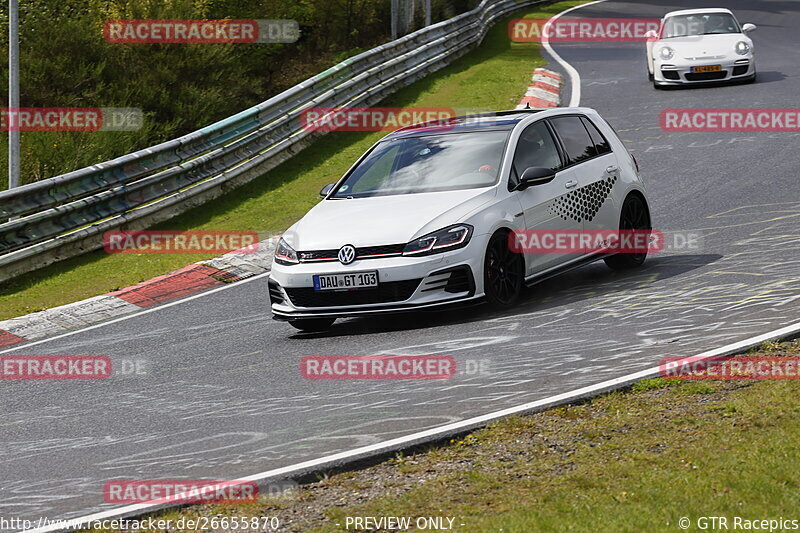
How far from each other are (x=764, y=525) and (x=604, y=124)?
24.8 feet

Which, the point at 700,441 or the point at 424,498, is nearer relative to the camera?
the point at 424,498

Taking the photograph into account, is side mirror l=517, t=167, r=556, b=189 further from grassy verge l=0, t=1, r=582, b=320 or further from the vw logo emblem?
grassy verge l=0, t=1, r=582, b=320

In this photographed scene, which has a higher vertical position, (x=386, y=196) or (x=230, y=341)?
(x=386, y=196)

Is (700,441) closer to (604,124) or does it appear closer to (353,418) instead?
(353,418)

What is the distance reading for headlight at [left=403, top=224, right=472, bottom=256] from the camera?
30.3ft

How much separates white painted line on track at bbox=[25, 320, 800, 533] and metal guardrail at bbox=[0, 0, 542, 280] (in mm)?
8126

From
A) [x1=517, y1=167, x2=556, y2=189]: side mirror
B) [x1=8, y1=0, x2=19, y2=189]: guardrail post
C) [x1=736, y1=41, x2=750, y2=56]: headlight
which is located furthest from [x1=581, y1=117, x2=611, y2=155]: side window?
[x1=736, y1=41, x2=750, y2=56]: headlight

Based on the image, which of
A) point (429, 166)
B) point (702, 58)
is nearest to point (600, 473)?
point (429, 166)

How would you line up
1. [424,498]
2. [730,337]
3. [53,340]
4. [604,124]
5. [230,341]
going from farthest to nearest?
A: 1. [604,124]
2. [53,340]
3. [230,341]
4. [730,337]
5. [424,498]

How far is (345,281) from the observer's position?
933 cm

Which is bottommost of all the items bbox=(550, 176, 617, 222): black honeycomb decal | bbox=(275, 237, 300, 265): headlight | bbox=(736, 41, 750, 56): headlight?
bbox=(275, 237, 300, 265): headlight

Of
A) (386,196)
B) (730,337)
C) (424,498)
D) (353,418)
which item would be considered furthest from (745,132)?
(424,498)

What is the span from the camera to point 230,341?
9.76m

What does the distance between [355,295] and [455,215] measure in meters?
1.02
